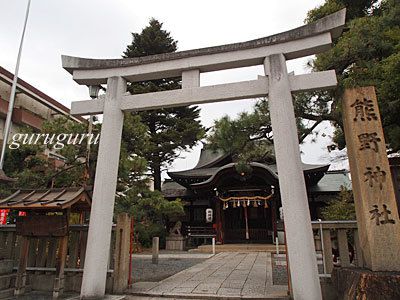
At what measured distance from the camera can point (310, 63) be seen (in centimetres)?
923

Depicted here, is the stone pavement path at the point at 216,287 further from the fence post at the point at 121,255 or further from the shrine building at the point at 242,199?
the shrine building at the point at 242,199

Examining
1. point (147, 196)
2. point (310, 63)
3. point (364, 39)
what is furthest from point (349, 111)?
point (147, 196)

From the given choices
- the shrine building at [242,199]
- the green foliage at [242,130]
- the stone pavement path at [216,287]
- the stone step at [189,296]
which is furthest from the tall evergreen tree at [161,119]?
the stone step at [189,296]

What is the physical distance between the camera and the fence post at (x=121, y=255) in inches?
228

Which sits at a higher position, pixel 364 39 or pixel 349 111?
pixel 364 39

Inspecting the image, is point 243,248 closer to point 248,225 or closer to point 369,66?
point 248,225

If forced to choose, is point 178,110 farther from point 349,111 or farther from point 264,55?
point 349,111

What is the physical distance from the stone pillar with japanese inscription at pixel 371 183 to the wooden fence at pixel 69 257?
466cm

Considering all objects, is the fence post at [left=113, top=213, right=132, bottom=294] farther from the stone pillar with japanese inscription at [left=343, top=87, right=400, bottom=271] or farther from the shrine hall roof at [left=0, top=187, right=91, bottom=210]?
the stone pillar with japanese inscription at [left=343, top=87, right=400, bottom=271]

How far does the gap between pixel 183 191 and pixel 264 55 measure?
16.1 m

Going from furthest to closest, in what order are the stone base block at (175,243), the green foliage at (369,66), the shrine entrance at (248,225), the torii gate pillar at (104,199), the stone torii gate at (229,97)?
1. the shrine entrance at (248,225)
2. the stone base block at (175,243)
3. the green foliage at (369,66)
4. the torii gate pillar at (104,199)
5. the stone torii gate at (229,97)

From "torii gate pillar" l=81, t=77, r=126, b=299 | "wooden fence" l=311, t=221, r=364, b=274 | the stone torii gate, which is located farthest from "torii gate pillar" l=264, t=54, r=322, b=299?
"torii gate pillar" l=81, t=77, r=126, b=299

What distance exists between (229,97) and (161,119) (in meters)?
14.1

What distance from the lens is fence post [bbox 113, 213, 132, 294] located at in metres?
5.80
